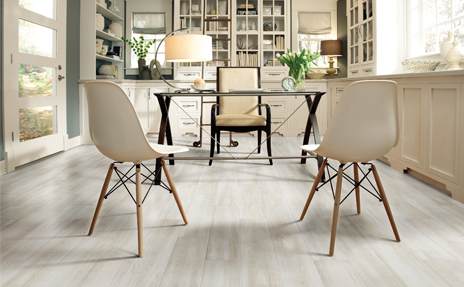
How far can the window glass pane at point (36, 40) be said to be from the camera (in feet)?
11.5

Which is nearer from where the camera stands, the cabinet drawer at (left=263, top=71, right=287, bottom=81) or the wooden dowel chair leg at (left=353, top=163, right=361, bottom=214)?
the wooden dowel chair leg at (left=353, top=163, right=361, bottom=214)

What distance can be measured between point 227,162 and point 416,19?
9.67ft

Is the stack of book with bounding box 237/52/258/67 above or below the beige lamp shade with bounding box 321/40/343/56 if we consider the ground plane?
below

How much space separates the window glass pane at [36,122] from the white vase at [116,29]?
2161mm

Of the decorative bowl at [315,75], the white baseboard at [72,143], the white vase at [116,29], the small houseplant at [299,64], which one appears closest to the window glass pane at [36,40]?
the white baseboard at [72,143]

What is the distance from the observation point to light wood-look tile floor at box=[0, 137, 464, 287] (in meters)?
1.44

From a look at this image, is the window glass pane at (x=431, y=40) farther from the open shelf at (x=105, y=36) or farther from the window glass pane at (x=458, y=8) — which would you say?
the open shelf at (x=105, y=36)

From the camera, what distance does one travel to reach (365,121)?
166 centimetres

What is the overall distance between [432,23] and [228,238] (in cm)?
367

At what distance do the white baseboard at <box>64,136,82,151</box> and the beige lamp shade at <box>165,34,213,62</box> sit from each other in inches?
82.2

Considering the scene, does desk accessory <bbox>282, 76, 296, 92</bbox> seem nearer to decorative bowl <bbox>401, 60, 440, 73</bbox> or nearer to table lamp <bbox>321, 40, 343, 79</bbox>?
decorative bowl <bbox>401, 60, 440, 73</bbox>

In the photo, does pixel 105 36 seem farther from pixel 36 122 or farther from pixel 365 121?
pixel 365 121

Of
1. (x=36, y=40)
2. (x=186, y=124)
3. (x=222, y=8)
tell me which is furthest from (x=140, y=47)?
(x=36, y=40)

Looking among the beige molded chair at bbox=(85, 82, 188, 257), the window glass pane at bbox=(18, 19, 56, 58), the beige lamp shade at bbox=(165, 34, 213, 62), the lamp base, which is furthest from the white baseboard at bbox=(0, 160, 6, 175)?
the lamp base
